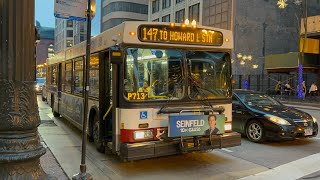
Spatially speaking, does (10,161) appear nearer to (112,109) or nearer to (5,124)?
(5,124)

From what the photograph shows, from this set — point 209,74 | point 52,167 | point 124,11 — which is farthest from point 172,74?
point 124,11

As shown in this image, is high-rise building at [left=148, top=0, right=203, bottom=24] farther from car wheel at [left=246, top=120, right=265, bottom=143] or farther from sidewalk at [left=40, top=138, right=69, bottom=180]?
sidewalk at [left=40, top=138, right=69, bottom=180]

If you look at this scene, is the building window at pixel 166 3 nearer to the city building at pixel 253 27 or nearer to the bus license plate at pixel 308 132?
the city building at pixel 253 27

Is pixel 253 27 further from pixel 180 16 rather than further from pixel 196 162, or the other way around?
pixel 196 162

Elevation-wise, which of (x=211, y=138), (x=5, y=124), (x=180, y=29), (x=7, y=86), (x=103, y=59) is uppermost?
(x=180, y=29)

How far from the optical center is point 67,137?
10.6m

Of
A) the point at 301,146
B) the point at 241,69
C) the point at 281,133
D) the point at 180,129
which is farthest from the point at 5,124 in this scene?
the point at 241,69

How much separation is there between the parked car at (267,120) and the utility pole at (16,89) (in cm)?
769

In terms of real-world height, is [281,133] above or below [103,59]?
below

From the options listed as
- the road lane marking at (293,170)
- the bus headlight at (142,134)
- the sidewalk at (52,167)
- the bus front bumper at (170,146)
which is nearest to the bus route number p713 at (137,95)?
the bus headlight at (142,134)

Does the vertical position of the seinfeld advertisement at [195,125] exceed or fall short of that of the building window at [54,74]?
it falls short

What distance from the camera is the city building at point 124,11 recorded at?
8069cm

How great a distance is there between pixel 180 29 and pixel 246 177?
3034 mm

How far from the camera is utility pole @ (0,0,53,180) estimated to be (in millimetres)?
2848
